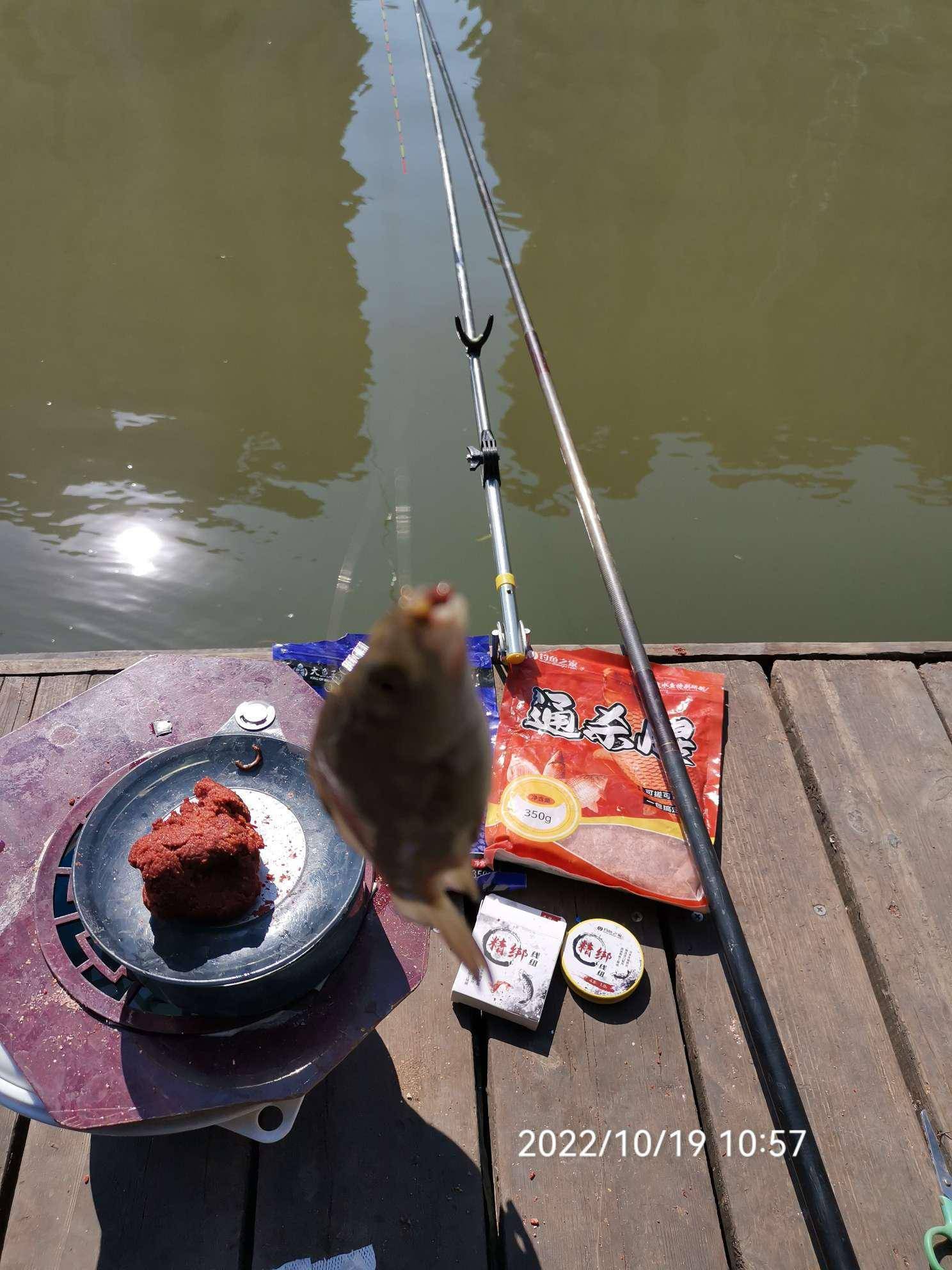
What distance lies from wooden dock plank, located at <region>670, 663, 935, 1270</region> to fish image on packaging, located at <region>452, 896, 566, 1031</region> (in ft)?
1.23

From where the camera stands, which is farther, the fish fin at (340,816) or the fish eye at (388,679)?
the fish fin at (340,816)

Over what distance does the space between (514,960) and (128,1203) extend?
1.05m

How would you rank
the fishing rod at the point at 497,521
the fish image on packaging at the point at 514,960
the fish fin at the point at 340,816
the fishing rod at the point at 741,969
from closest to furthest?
1. the fish fin at the point at 340,816
2. the fishing rod at the point at 741,969
3. the fish image on packaging at the point at 514,960
4. the fishing rod at the point at 497,521

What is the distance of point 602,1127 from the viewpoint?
2.02 meters

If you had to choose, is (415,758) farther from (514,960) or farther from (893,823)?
(893,823)

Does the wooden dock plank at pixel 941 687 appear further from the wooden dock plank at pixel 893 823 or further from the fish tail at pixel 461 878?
the fish tail at pixel 461 878

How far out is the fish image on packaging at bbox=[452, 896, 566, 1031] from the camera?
215 cm

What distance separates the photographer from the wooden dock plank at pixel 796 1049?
6.26 ft

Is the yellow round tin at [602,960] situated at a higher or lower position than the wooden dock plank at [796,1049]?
higher

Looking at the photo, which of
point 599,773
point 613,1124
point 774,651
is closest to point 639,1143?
point 613,1124

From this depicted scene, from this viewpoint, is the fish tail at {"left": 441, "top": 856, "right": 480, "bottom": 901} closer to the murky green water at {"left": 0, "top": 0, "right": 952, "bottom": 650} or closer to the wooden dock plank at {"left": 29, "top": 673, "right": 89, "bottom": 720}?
the wooden dock plank at {"left": 29, "top": 673, "right": 89, "bottom": 720}

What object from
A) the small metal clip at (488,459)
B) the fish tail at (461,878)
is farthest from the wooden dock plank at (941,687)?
the fish tail at (461,878)

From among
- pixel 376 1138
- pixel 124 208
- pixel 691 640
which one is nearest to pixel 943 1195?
pixel 376 1138

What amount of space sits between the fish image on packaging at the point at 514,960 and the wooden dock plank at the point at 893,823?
36.3 inches
